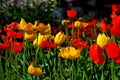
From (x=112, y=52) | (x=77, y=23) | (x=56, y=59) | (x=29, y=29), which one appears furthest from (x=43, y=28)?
(x=112, y=52)

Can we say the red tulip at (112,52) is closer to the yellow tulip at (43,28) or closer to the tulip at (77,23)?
the yellow tulip at (43,28)

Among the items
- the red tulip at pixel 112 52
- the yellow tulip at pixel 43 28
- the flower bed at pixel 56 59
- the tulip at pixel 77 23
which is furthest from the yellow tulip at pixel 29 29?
the red tulip at pixel 112 52

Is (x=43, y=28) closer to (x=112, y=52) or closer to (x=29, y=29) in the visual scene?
(x=29, y=29)

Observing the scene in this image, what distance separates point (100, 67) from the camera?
4461mm

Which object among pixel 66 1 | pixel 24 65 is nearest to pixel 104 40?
pixel 24 65

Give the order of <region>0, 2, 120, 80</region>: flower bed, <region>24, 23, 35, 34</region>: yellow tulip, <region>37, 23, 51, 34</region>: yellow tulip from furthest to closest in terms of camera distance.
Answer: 1. <region>37, 23, 51, 34</region>: yellow tulip
2. <region>24, 23, 35, 34</region>: yellow tulip
3. <region>0, 2, 120, 80</region>: flower bed

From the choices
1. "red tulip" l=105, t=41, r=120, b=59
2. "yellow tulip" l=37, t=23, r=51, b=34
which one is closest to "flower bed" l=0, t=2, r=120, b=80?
"yellow tulip" l=37, t=23, r=51, b=34

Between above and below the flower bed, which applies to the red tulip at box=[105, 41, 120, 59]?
above

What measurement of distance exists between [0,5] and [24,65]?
473cm

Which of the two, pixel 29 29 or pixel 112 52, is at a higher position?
pixel 112 52

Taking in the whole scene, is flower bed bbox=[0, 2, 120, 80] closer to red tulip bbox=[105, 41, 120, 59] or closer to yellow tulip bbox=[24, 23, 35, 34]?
yellow tulip bbox=[24, 23, 35, 34]

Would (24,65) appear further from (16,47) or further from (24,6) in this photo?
(24,6)


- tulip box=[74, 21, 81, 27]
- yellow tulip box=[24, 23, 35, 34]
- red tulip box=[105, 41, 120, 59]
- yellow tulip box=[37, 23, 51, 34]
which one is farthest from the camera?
tulip box=[74, 21, 81, 27]

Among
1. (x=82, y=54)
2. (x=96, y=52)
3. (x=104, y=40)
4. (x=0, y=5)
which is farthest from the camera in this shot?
(x=0, y=5)
